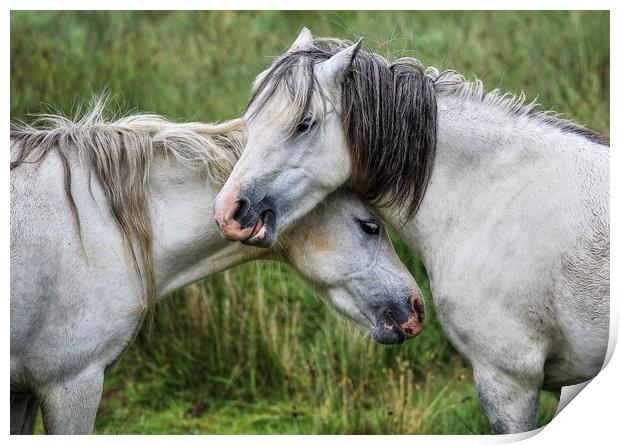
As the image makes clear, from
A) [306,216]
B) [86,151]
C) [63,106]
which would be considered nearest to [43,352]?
[86,151]

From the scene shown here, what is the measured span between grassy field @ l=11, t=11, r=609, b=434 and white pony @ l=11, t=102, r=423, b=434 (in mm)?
654

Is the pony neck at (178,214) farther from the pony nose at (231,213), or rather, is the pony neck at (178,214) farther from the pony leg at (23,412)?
the pony leg at (23,412)

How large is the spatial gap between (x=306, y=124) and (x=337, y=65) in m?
0.19

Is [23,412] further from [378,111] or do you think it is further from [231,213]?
[378,111]

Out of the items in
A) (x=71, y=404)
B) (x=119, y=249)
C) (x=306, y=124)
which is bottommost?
(x=71, y=404)

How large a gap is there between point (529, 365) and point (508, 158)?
0.62 metres

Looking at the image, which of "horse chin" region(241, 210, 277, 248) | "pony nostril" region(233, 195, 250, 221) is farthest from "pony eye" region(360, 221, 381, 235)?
"pony nostril" region(233, 195, 250, 221)

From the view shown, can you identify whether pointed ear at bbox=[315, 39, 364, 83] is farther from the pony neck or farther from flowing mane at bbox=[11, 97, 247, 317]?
the pony neck

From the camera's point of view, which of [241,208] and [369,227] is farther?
[369,227]

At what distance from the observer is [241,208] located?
2.39 m

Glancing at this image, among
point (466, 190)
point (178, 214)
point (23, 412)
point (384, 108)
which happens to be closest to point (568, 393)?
point (466, 190)

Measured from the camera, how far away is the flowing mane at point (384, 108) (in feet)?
8.26

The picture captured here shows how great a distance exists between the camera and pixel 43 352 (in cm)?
251

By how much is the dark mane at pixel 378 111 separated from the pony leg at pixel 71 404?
0.95 meters
